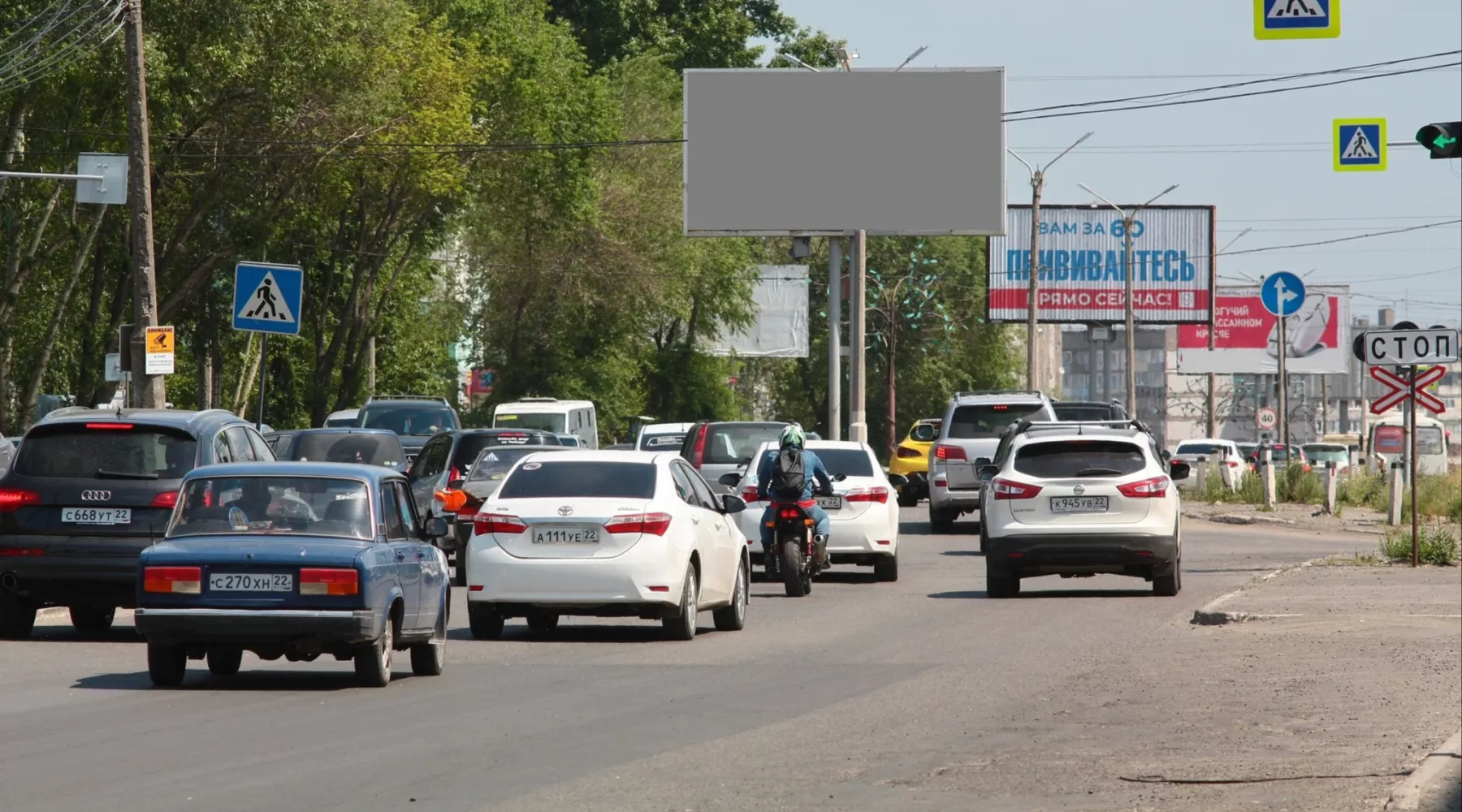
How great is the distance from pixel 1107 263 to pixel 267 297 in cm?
5389

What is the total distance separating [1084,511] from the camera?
2239 centimetres

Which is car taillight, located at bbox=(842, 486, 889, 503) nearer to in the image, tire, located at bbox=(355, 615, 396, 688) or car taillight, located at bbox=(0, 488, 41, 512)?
car taillight, located at bbox=(0, 488, 41, 512)

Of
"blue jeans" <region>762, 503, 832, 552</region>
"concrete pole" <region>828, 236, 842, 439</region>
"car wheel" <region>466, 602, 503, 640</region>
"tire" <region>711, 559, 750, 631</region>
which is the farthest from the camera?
"concrete pole" <region>828, 236, 842, 439</region>

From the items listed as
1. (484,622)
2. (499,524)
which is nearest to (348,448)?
(484,622)

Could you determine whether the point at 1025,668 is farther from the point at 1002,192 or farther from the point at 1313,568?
the point at 1002,192

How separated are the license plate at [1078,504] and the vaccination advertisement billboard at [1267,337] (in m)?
85.1

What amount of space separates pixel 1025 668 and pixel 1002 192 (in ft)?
113

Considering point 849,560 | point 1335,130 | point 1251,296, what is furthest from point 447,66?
point 1251,296

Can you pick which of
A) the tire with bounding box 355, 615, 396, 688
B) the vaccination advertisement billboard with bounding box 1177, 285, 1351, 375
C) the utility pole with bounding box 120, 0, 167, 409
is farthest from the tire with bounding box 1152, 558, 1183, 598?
the vaccination advertisement billboard with bounding box 1177, 285, 1351, 375

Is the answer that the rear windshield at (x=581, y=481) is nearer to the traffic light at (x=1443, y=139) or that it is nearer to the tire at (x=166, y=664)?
the tire at (x=166, y=664)

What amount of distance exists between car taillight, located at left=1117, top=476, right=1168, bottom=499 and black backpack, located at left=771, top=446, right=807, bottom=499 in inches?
121

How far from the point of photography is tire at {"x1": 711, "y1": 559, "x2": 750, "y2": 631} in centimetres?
1911

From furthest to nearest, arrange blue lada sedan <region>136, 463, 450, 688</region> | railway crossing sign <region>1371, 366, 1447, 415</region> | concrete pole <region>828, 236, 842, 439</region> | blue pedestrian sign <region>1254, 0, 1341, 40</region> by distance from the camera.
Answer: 1. concrete pole <region>828, 236, 842, 439</region>
2. railway crossing sign <region>1371, 366, 1447, 415</region>
3. blue pedestrian sign <region>1254, 0, 1341, 40</region>
4. blue lada sedan <region>136, 463, 450, 688</region>

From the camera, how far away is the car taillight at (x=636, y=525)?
17.2 metres
